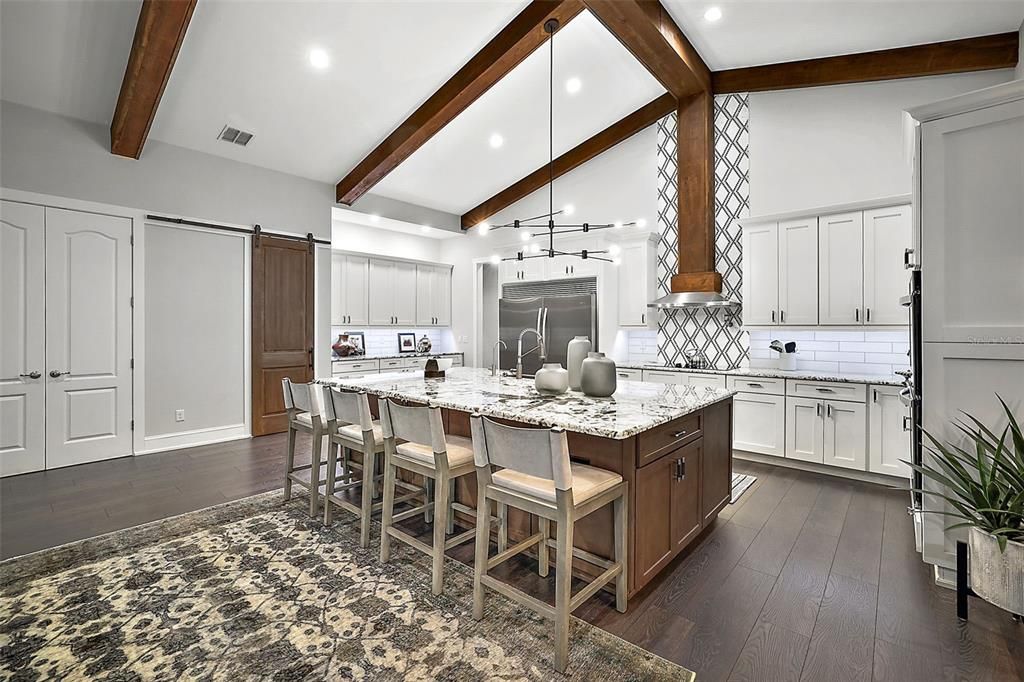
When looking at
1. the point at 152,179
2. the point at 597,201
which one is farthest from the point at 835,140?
the point at 152,179

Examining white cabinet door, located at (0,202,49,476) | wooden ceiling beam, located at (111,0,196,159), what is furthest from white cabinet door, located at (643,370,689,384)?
white cabinet door, located at (0,202,49,476)

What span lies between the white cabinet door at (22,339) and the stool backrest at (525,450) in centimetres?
445

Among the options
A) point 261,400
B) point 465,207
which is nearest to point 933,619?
point 261,400

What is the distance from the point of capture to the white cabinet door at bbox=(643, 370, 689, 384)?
498 centimetres

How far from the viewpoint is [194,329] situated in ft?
16.3

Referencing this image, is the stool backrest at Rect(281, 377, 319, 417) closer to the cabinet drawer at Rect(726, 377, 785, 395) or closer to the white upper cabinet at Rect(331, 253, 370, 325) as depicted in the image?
the white upper cabinet at Rect(331, 253, 370, 325)

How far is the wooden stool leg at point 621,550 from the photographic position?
6.82 feet

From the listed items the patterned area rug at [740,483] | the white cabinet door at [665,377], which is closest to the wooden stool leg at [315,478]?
the patterned area rug at [740,483]

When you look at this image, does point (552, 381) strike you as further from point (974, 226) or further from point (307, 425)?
point (974, 226)

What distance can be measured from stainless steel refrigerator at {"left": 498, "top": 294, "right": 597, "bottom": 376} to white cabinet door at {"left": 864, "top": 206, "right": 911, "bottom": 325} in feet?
9.27

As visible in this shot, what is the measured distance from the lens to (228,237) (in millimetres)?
5164

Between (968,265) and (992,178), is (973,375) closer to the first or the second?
(968,265)

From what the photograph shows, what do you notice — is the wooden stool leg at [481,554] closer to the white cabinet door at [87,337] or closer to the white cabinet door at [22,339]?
the white cabinet door at [87,337]

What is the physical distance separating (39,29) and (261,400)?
358 centimetres
